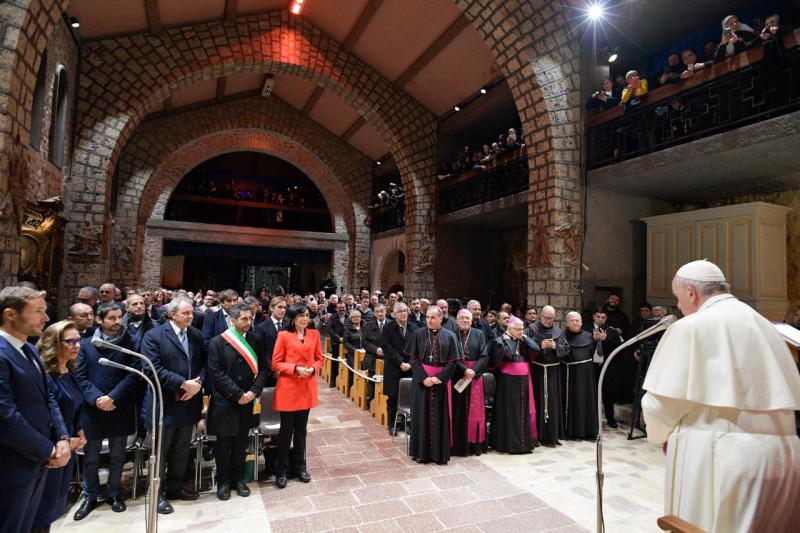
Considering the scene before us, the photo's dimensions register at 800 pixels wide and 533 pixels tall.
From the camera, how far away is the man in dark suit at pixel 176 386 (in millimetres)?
3717

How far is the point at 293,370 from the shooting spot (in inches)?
167

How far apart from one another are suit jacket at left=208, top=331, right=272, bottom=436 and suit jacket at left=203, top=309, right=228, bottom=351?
2.28 meters

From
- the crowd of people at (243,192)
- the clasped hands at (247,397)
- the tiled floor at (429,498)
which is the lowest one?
the tiled floor at (429,498)

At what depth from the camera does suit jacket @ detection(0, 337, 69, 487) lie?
6.85ft

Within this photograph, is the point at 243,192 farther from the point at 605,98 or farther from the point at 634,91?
the point at 634,91

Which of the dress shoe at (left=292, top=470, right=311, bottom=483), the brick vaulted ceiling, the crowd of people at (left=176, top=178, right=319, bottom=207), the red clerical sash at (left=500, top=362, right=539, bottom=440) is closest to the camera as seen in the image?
the dress shoe at (left=292, top=470, right=311, bottom=483)

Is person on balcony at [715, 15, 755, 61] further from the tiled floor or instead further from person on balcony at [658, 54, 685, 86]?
the tiled floor

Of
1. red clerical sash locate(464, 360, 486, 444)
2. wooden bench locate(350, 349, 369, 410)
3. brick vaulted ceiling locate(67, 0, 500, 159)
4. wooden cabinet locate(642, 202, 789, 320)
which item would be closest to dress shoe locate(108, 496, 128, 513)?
red clerical sash locate(464, 360, 486, 444)

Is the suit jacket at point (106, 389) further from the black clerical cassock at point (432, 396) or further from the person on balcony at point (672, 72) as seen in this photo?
the person on balcony at point (672, 72)

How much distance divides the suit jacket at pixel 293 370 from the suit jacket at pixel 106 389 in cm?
116

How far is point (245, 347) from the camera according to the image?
411 centimetres

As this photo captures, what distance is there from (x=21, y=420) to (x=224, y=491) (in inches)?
85.2

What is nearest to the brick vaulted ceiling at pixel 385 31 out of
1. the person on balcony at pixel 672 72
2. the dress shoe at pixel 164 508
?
the person on balcony at pixel 672 72

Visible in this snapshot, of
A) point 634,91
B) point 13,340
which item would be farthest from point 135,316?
point 634,91
